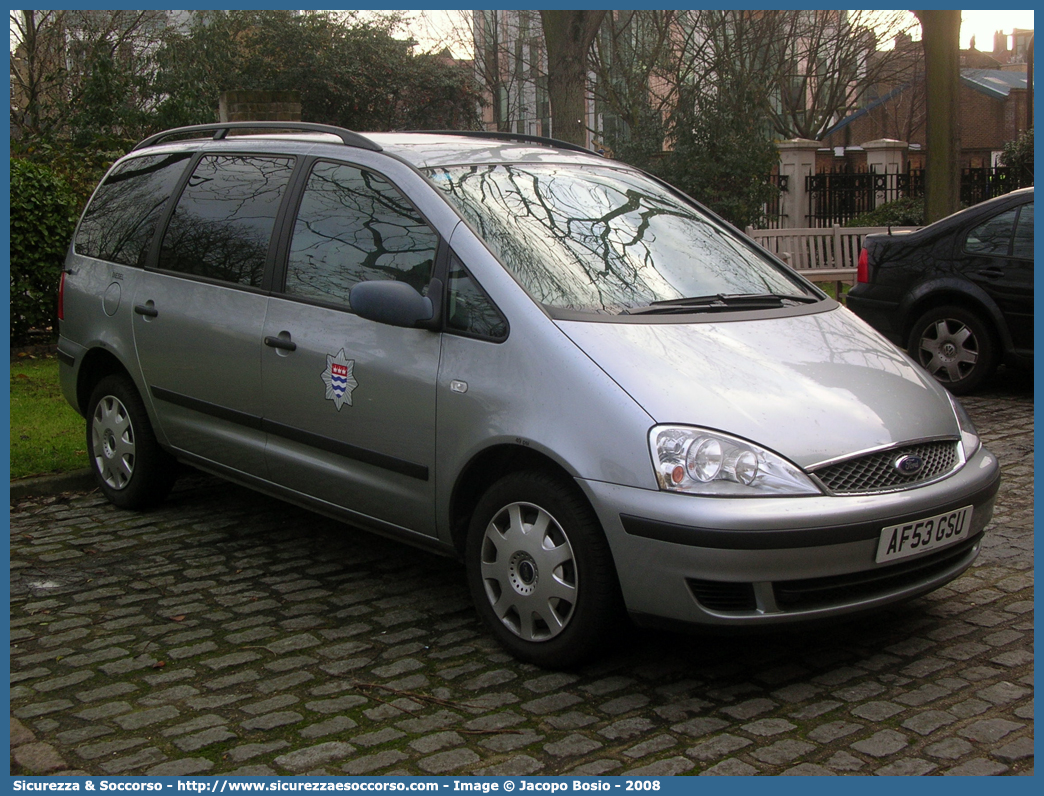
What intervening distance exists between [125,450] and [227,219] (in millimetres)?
1514

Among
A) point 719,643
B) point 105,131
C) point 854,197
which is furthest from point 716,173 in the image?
point 719,643

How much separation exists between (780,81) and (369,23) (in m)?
14.5

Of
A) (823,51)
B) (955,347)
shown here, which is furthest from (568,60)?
(823,51)

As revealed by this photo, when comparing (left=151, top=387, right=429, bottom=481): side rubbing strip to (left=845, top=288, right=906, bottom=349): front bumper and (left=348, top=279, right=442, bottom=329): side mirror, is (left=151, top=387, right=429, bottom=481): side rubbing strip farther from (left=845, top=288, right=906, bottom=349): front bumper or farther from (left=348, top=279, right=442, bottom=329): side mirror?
(left=845, top=288, right=906, bottom=349): front bumper

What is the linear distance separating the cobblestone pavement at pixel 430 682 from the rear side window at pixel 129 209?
5.63ft

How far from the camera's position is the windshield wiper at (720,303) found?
4.39 m

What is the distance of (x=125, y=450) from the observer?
625 centimetres

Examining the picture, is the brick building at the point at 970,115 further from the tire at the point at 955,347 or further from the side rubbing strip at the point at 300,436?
the side rubbing strip at the point at 300,436

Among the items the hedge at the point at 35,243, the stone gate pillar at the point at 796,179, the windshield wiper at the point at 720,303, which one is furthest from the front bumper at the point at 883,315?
the stone gate pillar at the point at 796,179

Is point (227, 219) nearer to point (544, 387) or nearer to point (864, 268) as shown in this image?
point (544, 387)

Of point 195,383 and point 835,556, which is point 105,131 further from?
point 835,556

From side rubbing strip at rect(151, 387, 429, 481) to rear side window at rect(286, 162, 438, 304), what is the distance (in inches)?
23.4

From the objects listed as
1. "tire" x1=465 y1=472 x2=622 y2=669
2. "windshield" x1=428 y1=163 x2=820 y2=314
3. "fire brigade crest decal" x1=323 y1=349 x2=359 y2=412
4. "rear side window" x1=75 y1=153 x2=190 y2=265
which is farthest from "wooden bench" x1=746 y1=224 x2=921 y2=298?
"tire" x1=465 y1=472 x2=622 y2=669

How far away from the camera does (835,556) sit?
3738 mm
